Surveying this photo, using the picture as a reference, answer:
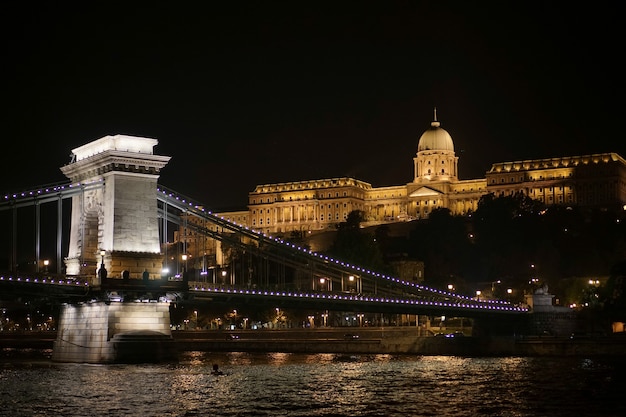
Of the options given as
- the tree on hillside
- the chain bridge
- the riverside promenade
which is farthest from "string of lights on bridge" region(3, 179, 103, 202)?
the tree on hillside

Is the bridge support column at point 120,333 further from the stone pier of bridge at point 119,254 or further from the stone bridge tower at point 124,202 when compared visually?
the stone bridge tower at point 124,202

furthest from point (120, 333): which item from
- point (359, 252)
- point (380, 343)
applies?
point (359, 252)

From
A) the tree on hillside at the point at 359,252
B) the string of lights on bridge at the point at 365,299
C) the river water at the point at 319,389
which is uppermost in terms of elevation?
the tree on hillside at the point at 359,252

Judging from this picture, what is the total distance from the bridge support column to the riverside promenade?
22.8 meters

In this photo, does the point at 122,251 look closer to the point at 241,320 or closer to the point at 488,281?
the point at 241,320

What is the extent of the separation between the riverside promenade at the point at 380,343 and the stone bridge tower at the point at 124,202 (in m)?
22.6

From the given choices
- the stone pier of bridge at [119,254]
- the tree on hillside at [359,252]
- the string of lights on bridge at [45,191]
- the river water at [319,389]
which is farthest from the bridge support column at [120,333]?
the tree on hillside at [359,252]

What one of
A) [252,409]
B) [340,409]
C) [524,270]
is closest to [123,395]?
[252,409]

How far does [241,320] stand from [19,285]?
230 feet

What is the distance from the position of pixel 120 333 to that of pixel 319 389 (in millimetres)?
12827

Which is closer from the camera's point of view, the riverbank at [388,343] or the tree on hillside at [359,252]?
the riverbank at [388,343]

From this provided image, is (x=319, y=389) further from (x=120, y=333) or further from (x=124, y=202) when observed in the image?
(x=124, y=202)

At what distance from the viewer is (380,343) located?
82688 millimetres

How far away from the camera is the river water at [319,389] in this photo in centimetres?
4003
